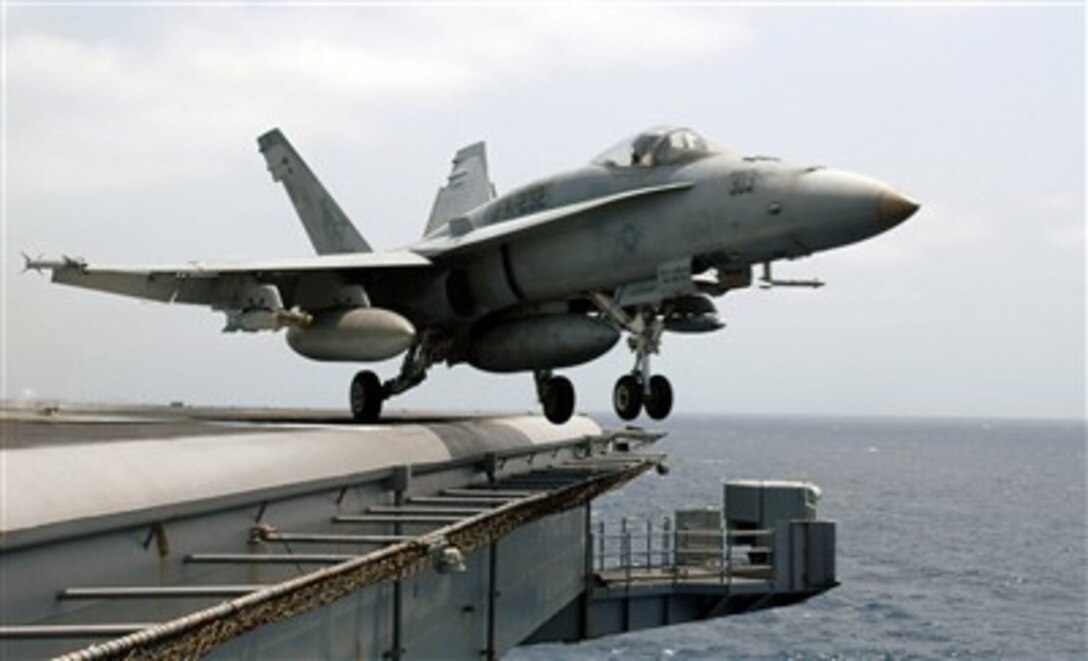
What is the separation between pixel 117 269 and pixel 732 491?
16672 mm

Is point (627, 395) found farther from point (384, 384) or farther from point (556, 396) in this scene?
point (384, 384)

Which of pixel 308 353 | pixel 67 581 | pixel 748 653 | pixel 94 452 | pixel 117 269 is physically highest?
pixel 117 269

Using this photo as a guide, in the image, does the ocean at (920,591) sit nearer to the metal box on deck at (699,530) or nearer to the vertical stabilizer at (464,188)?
the metal box on deck at (699,530)

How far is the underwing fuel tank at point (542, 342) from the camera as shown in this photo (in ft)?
59.2

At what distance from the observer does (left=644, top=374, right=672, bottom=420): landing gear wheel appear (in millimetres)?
17203

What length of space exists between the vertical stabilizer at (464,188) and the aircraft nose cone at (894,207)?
1416cm

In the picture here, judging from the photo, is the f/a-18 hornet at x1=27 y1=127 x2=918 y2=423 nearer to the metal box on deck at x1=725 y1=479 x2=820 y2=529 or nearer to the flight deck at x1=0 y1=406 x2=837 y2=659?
the flight deck at x1=0 y1=406 x2=837 y2=659

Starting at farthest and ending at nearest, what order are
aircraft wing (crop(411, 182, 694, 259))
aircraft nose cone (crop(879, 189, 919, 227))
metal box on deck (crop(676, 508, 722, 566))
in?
1. metal box on deck (crop(676, 508, 722, 566))
2. aircraft wing (crop(411, 182, 694, 259))
3. aircraft nose cone (crop(879, 189, 919, 227))

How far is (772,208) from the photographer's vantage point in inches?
608

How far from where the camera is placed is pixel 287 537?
9.44m

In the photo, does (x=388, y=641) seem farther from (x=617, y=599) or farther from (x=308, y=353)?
(x=617, y=599)

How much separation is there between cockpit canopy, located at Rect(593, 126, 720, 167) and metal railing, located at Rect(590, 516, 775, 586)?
10261mm

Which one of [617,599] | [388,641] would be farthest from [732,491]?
[388,641]

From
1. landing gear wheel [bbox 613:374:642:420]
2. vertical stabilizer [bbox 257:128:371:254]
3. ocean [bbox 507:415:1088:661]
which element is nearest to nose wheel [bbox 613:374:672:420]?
landing gear wheel [bbox 613:374:642:420]
